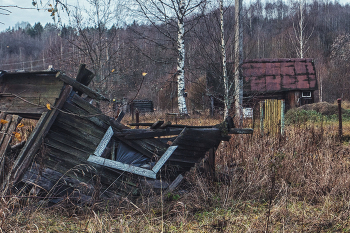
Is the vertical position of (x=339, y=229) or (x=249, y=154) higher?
(x=249, y=154)

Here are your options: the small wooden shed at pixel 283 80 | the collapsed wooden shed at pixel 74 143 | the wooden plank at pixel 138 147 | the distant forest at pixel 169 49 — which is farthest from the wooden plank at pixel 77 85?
the small wooden shed at pixel 283 80

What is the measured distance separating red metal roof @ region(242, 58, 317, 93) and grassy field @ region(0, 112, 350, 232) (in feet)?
40.9

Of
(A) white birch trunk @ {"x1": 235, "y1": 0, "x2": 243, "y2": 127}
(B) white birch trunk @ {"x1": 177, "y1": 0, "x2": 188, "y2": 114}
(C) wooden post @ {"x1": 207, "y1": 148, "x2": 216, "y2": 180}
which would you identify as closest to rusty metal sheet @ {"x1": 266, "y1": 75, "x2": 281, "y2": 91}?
(B) white birch trunk @ {"x1": 177, "y1": 0, "x2": 188, "y2": 114}

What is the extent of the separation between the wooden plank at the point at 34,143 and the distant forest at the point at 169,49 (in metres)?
4.81

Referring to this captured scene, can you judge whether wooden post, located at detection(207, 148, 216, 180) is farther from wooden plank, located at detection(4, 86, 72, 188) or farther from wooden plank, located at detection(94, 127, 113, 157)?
wooden plank, located at detection(4, 86, 72, 188)

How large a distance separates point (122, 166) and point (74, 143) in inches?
31.0

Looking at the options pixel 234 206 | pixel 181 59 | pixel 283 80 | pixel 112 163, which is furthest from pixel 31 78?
pixel 283 80

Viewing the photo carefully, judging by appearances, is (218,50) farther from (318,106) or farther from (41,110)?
(318,106)

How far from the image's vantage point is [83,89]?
4453 millimetres

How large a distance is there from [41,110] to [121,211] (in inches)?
71.8

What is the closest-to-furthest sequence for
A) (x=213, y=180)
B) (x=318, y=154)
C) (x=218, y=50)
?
(x=213, y=180), (x=318, y=154), (x=218, y=50)

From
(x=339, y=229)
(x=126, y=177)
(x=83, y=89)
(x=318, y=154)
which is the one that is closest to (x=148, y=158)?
(x=126, y=177)

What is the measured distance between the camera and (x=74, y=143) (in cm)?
440

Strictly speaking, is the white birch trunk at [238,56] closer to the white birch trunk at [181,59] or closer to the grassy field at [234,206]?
the grassy field at [234,206]
